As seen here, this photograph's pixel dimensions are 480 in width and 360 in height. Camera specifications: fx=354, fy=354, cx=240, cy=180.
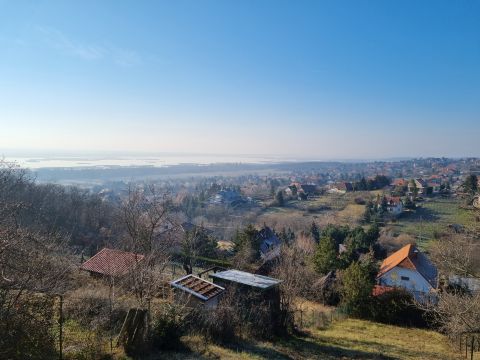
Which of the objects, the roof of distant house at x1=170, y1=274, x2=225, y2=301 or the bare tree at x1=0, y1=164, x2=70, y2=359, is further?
the roof of distant house at x1=170, y1=274, x2=225, y2=301

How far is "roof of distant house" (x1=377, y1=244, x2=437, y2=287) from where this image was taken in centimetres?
2355

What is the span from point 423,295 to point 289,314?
430 inches

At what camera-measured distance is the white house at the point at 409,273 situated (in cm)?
2319

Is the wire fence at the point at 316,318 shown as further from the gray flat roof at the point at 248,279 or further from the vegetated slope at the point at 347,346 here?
the gray flat roof at the point at 248,279

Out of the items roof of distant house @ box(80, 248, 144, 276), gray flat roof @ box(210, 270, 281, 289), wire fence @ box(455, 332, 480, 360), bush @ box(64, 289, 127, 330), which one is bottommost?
wire fence @ box(455, 332, 480, 360)

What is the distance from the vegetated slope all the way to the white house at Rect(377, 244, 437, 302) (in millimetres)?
5951

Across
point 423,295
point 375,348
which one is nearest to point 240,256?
point 423,295

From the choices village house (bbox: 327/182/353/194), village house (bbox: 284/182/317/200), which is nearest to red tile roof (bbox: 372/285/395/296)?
village house (bbox: 284/182/317/200)

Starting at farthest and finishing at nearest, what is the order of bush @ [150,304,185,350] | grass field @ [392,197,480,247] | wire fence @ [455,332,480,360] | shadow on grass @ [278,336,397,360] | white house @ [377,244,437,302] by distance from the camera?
grass field @ [392,197,480,247]
white house @ [377,244,437,302]
wire fence @ [455,332,480,360]
shadow on grass @ [278,336,397,360]
bush @ [150,304,185,350]

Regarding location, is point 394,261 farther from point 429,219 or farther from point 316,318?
point 429,219

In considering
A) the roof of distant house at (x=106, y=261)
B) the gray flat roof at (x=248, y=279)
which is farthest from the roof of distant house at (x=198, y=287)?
the roof of distant house at (x=106, y=261)

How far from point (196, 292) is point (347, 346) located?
578cm

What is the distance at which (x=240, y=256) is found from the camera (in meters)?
27.4

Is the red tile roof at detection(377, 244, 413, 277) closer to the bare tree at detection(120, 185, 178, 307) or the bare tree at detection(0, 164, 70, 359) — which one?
the bare tree at detection(120, 185, 178, 307)
